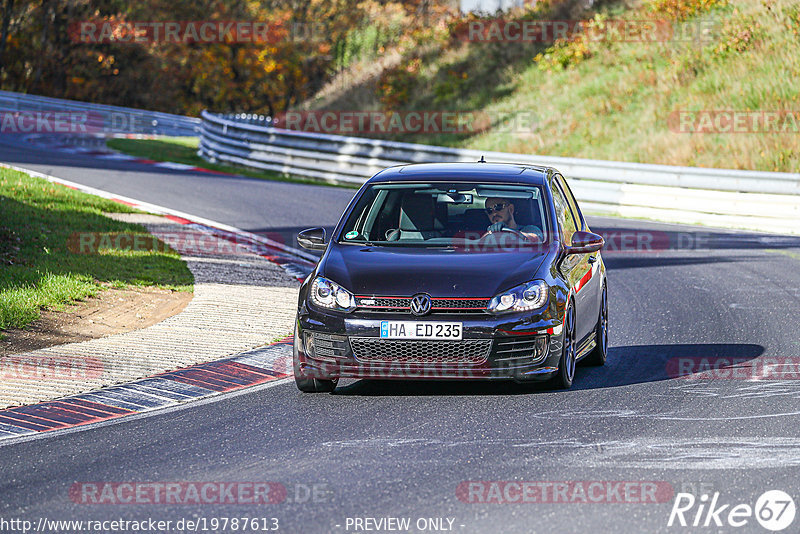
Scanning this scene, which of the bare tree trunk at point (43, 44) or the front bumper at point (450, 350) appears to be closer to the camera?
the front bumper at point (450, 350)

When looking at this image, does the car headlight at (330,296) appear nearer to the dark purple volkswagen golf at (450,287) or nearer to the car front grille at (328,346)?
the dark purple volkswagen golf at (450,287)

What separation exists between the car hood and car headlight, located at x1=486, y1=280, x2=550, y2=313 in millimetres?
50

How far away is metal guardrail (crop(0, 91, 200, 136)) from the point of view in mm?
42062

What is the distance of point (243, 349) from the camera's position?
1037 centimetres

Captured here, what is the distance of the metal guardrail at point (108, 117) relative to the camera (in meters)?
42.1

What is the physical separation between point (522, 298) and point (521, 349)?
356mm

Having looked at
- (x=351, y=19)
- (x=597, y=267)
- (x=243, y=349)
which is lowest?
(x=243, y=349)

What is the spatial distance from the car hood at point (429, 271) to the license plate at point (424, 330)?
216 millimetres

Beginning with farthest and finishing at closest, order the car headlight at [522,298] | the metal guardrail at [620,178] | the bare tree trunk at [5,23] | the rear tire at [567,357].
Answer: the bare tree trunk at [5,23] < the metal guardrail at [620,178] < the rear tire at [567,357] < the car headlight at [522,298]

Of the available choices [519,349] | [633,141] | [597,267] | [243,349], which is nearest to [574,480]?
[519,349]

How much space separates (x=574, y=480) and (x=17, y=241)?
1016 centimetres

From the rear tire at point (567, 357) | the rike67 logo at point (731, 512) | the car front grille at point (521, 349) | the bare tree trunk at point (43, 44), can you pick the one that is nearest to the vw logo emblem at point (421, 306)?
the car front grille at point (521, 349)

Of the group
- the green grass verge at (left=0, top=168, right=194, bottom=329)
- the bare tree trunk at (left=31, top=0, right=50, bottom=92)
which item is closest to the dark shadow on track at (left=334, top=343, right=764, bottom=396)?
the green grass verge at (left=0, top=168, right=194, bottom=329)

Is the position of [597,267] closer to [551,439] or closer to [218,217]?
[551,439]
